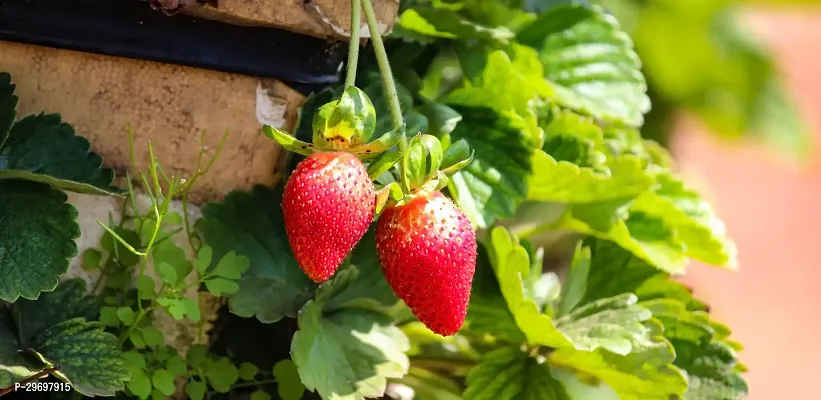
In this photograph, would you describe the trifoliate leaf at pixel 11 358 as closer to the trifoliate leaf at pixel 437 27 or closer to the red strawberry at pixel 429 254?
the red strawberry at pixel 429 254

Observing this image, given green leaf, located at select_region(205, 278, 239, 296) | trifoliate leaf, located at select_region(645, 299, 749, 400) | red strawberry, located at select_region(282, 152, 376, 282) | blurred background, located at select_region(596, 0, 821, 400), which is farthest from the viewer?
blurred background, located at select_region(596, 0, 821, 400)

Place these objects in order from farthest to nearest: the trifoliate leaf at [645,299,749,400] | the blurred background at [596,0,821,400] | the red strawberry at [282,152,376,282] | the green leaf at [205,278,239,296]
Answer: the blurred background at [596,0,821,400], the trifoliate leaf at [645,299,749,400], the green leaf at [205,278,239,296], the red strawberry at [282,152,376,282]

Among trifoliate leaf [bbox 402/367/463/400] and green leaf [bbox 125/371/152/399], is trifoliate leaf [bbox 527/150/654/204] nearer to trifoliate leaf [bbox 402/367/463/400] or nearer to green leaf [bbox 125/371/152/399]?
trifoliate leaf [bbox 402/367/463/400]

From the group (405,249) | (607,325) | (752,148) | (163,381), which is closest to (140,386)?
(163,381)

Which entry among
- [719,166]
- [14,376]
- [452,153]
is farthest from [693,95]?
[14,376]

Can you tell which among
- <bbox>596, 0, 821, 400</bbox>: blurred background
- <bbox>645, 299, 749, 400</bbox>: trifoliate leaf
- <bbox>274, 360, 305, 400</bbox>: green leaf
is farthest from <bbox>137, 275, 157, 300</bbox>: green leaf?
<bbox>596, 0, 821, 400</bbox>: blurred background

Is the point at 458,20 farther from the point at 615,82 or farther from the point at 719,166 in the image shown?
the point at 719,166
